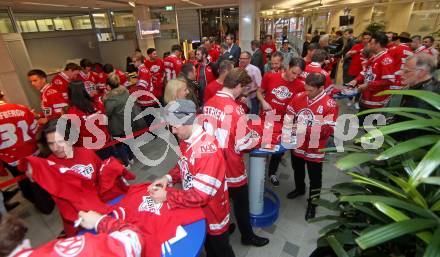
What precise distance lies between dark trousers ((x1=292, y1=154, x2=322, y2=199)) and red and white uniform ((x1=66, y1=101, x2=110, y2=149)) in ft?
8.92

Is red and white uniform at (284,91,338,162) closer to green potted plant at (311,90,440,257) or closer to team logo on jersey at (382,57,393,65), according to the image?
green potted plant at (311,90,440,257)

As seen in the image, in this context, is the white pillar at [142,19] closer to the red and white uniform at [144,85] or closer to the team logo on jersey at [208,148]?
the red and white uniform at [144,85]

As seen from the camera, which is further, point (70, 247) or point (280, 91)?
point (280, 91)

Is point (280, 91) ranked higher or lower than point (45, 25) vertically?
lower

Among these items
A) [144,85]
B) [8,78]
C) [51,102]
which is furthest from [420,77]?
[8,78]

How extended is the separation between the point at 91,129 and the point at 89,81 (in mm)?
1766

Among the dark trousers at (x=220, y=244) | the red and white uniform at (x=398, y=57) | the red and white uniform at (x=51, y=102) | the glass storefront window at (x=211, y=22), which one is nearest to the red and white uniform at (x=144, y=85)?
the red and white uniform at (x=51, y=102)

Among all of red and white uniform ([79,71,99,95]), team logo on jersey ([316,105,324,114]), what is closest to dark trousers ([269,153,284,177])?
team logo on jersey ([316,105,324,114])

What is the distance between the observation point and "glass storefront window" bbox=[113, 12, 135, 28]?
9713mm

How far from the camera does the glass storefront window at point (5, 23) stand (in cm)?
573

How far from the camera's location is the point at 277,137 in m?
2.37

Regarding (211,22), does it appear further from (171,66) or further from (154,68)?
(154,68)

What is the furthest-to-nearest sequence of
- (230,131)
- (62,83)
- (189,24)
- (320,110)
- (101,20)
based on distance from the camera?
1. (189,24)
2. (101,20)
3. (62,83)
4. (320,110)
5. (230,131)

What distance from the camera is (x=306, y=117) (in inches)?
94.6
